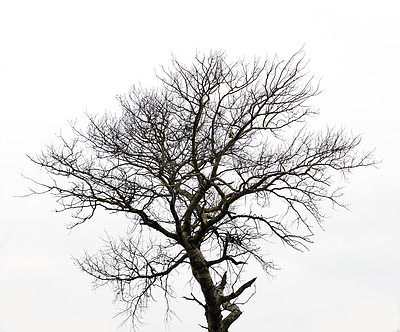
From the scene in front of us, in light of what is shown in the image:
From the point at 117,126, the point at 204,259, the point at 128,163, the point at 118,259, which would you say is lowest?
the point at 204,259

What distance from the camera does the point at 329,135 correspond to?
32.6 feet

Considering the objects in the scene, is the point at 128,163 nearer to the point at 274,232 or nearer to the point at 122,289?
the point at 122,289

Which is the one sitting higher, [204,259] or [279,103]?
[279,103]

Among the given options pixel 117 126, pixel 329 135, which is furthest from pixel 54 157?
pixel 329 135

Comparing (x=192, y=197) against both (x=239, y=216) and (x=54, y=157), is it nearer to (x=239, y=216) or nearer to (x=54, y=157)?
(x=239, y=216)

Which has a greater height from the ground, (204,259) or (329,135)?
(329,135)

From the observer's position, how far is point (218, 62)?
9.99 metres

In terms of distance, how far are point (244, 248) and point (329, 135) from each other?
9.22 ft

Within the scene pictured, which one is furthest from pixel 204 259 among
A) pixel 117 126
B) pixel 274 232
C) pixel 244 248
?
pixel 117 126

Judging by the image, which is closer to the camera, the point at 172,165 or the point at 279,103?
the point at 172,165

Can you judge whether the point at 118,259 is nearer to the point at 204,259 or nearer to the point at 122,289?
the point at 122,289

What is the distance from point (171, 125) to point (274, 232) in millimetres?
2982

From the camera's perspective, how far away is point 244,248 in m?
10.0

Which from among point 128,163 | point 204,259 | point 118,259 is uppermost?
point 128,163
